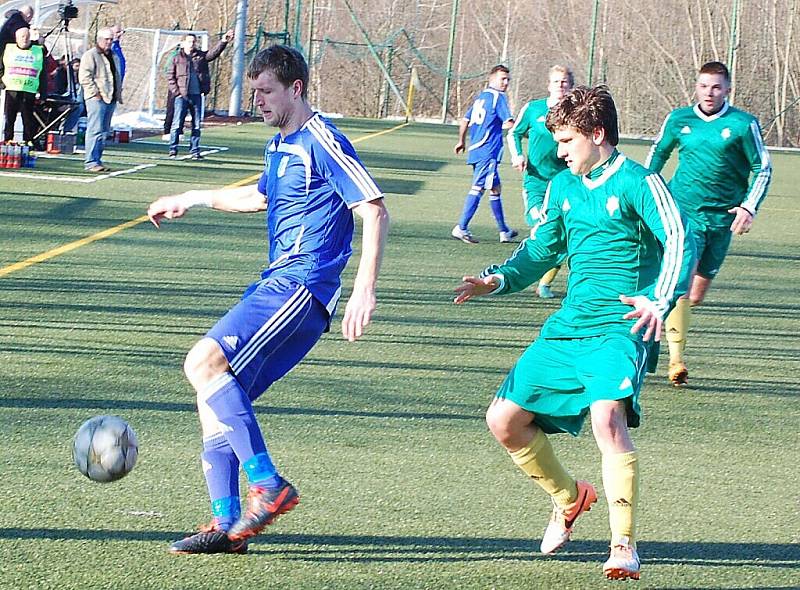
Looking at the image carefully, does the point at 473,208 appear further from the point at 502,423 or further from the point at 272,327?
the point at 272,327

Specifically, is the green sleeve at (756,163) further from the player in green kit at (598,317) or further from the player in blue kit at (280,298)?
the player in blue kit at (280,298)

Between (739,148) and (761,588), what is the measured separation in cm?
452

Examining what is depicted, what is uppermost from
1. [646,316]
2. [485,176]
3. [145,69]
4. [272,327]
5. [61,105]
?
[646,316]

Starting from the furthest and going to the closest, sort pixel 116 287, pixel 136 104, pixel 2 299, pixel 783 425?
1. pixel 136 104
2. pixel 116 287
3. pixel 2 299
4. pixel 783 425

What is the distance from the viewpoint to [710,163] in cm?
883

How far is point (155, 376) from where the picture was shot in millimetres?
7672

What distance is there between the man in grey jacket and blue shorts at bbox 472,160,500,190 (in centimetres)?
603

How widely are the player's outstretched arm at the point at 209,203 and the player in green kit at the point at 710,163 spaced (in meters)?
→ 3.84

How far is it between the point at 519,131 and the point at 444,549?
311 inches

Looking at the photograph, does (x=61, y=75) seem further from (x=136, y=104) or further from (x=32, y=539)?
(x=32, y=539)

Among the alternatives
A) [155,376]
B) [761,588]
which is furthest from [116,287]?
[761,588]

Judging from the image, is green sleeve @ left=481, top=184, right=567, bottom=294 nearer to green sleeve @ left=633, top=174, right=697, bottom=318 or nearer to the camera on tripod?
green sleeve @ left=633, top=174, right=697, bottom=318

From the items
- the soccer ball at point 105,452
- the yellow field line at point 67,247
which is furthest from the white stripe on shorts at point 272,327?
the yellow field line at point 67,247

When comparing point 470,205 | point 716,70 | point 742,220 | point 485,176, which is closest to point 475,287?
point 742,220
